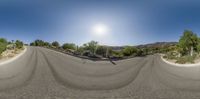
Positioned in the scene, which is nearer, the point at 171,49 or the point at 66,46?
the point at 171,49

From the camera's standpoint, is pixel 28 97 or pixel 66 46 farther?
pixel 66 46

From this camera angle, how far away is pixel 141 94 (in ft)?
30.3

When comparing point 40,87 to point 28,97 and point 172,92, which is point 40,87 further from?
point 172,92

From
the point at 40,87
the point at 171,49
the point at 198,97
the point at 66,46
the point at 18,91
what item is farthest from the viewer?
the point at 66,46

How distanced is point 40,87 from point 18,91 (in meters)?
1.09

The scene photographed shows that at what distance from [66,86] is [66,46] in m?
96.3

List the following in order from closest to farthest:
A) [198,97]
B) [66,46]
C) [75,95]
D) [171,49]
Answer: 1. [198,97]
2. [75,95]
3. [171,49]
4. [66,46]

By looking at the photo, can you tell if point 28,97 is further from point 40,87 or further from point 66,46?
point 66,46

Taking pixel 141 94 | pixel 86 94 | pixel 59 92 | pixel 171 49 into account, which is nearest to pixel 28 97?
pixel 59 92

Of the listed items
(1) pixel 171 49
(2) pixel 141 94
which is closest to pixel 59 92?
(2) pixel 141 94

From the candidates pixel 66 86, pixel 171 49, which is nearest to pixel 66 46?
pixel 171 49

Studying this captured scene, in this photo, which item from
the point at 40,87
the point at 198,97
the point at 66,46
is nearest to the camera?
the point at 198,97

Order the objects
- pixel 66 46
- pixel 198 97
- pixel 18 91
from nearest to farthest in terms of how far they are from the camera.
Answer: pixel 198 97 < pixel 18 91 < pixel 66 46

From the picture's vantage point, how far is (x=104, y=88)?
10.7 meters
